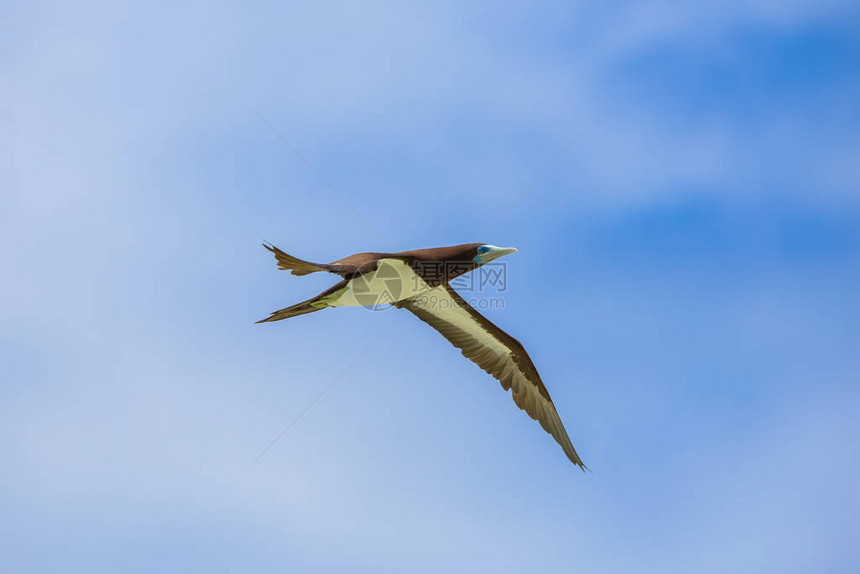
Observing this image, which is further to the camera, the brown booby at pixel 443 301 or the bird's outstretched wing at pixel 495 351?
the bird's outstretched wing at pixel 495 351

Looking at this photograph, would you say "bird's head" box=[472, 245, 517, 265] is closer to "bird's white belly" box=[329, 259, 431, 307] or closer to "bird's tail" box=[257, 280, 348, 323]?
"bird's white belly" box=[329, 259, 431, 307]

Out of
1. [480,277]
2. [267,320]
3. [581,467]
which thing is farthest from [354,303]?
[581,467]

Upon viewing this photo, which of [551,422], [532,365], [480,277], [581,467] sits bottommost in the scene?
[581,467]

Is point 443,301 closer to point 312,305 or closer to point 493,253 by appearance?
point 493,253

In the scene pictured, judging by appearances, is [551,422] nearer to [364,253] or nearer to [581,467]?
[581,467]

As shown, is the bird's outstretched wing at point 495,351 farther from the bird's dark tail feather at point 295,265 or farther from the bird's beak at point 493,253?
the bird's dark tail feather at point 295,265

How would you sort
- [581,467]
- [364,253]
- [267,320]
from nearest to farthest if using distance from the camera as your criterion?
[267,320], [364,253], [581,467]

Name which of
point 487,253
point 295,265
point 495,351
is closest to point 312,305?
point 295,265

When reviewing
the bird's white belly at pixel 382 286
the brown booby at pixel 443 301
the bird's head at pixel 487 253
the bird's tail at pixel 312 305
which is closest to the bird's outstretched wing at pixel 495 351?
the brown booby at pixel 443 301
